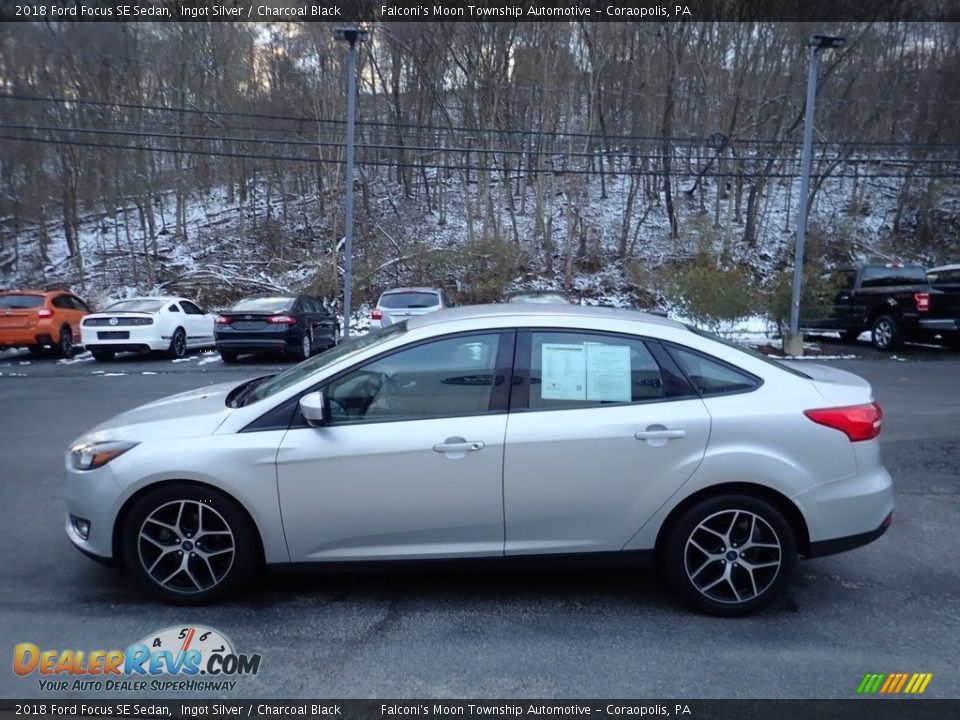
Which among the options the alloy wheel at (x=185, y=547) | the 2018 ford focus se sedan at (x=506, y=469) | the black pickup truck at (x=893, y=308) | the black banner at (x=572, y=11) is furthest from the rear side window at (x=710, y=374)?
the black banner at (x=572, y=11)

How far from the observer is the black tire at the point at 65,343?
57.5 feet

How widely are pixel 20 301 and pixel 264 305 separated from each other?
5.60 meters

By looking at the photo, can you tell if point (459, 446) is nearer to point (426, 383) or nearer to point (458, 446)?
point (458, 446)

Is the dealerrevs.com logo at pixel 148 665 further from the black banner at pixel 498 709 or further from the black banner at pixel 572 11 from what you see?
the black banner at pixel 572 11

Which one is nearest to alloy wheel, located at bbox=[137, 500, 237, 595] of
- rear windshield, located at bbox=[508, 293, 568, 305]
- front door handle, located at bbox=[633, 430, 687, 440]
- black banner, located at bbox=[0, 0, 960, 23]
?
front door handle, located at bbox=[633, 430, 687, 440]

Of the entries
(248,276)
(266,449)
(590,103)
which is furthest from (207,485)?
(590,103)

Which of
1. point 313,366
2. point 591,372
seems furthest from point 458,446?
point 313,366

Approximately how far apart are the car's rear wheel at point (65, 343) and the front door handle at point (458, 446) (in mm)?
16393

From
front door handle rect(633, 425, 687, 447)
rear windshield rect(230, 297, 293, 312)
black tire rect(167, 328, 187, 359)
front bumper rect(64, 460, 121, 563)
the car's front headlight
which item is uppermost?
front door handle rect(633, 425, 687, 447)

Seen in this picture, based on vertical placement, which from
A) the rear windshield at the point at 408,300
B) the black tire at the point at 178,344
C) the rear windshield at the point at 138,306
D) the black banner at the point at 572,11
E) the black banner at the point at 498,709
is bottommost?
the black tire at the point at 178,344

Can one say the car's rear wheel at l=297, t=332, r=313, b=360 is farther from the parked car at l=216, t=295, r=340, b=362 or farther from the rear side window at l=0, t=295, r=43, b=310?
the rear side window at l=0, t=295, r=43, b=310

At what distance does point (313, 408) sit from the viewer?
153 inches

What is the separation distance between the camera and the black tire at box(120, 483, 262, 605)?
3.99m

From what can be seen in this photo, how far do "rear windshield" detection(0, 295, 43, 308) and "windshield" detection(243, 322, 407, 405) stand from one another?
15.0 meters
